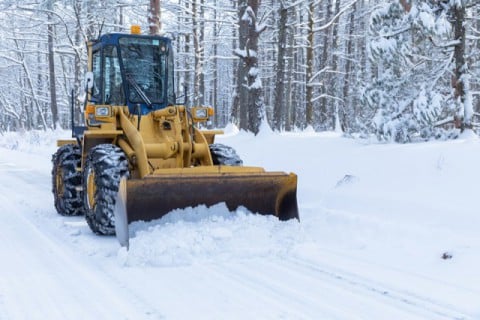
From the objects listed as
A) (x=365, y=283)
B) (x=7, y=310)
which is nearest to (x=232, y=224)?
(x=365, y=283)

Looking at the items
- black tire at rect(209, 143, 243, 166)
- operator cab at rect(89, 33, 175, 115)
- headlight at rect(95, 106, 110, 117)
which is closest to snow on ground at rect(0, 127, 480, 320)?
Result: black tire at rect(209, 143, 243, 166)

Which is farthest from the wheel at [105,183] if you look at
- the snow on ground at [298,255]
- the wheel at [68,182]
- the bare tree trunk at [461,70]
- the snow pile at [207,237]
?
the bare tree trunk at [461,70]

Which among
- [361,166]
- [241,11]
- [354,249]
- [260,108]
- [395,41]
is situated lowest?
[354,249]

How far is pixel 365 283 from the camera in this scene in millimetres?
5148

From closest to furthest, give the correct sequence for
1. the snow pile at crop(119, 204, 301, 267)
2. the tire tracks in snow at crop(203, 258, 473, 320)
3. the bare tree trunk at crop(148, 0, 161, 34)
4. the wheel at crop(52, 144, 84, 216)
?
the tire tracks in snow at crop(203, 258, 473, 320) → the snow pile at crop(119, 204, 301, 267) → the wheel at crop(52, 144, 84, 216) → the bare tree trunk at crop(148, 0, 161, 34)

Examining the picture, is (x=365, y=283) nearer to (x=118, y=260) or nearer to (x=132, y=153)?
(x=118, y=260)

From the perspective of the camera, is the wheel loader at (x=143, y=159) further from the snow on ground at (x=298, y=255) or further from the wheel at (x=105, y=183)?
the snow on ground at (x=298, y=255)

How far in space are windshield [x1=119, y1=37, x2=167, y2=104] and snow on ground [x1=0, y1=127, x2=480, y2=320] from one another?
6.88ft

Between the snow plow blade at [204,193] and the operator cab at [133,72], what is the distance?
1739mm

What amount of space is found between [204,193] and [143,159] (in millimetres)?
982

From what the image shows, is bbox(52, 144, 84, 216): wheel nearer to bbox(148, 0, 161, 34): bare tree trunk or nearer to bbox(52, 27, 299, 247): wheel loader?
bbox(52, 27, 299, 247): wheel loader

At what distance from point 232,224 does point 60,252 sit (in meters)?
1.99

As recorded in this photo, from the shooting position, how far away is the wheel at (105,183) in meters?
6.82

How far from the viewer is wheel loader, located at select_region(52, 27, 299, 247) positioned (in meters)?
6.57
